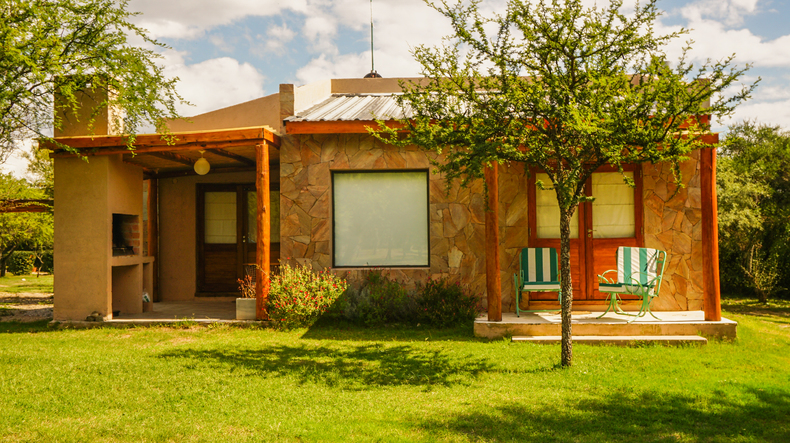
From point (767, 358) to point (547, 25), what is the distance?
4.65 m

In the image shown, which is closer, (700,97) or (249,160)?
(700,97)

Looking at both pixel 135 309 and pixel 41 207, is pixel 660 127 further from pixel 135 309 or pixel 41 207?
pixel 41 207

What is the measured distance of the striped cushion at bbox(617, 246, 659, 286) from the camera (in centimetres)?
768

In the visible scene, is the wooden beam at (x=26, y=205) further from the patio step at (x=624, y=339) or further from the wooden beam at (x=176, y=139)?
the patio step at (x=624, y=339)

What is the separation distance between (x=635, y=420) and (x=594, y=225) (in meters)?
4.82

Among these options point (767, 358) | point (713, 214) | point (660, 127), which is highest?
point (660, 127)

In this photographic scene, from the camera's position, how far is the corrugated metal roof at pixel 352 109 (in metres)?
8.63

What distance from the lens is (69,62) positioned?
616cm

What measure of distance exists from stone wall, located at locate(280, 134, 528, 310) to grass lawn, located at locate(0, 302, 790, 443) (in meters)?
1.58

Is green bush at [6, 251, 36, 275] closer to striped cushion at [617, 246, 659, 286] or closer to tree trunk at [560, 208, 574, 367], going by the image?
striped cushion at [617, 246, 659, 286]

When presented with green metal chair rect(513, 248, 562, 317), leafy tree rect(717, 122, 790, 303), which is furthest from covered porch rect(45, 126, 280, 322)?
leafy tree rect(717, 122, 790, 303)

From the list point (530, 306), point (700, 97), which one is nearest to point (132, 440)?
point (700, 97)

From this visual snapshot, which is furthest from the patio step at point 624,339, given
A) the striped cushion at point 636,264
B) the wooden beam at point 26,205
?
the wooden beam at point 26,205

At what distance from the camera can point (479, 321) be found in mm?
7406
